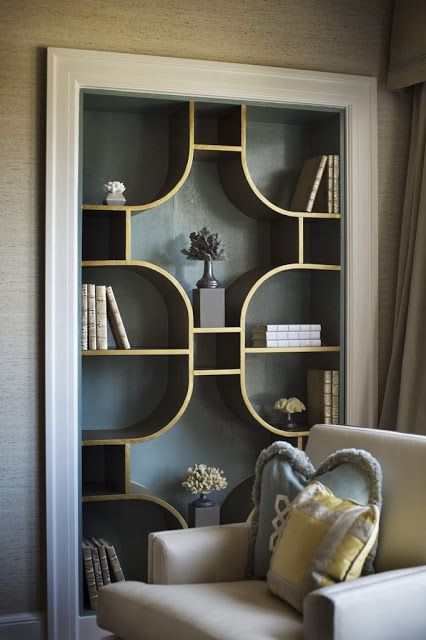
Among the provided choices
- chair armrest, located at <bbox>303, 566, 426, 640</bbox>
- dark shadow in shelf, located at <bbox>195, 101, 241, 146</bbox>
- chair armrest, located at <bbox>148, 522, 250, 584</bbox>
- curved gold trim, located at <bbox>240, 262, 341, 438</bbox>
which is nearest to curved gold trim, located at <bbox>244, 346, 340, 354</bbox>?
curved gold trim, located at <bbox>240, 262, 341, 438</bbox>

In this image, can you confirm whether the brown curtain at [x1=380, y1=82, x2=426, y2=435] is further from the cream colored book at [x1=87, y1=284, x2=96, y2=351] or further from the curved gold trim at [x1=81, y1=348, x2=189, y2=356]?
the cream colored book at [x1=87, y1=284, x2=96, y2=351]

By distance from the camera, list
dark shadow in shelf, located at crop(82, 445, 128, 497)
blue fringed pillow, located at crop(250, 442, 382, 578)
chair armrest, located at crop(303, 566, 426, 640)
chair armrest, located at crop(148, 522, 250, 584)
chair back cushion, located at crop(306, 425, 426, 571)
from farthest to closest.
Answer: dark shadow in shelf, located at crop(82, 445, 128, 497), chair armrest, located at crop(148, 522, 250, 584), blue fringed pillow, located at crop(250, 442, 382, 578), chair back cushion, located at crop(306, 425, 426, 571), chair armrest, located at crop(303, 566, 426, 640)

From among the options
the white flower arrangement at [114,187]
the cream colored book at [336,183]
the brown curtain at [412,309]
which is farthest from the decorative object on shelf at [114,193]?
the brown curtain at [412,309]

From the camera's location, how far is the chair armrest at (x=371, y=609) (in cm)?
197

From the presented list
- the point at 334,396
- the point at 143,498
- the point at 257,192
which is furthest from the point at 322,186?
the point at 143,498

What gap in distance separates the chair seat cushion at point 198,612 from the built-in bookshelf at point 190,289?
87cm

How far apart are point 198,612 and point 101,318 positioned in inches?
54.1

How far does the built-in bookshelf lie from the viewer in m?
3.44

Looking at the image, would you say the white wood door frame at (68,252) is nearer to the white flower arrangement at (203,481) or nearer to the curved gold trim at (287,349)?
the white flower arrangement at (203,481)

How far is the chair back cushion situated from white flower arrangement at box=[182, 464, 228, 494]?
3.38 ft

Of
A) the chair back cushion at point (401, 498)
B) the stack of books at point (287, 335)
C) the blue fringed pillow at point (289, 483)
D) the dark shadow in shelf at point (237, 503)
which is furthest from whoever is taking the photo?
the dark shadow in shelf at point (237, 503)

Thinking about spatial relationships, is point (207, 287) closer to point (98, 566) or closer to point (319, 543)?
point (98, 566)

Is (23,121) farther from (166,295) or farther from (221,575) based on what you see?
(221,575)

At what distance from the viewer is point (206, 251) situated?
3.46m
